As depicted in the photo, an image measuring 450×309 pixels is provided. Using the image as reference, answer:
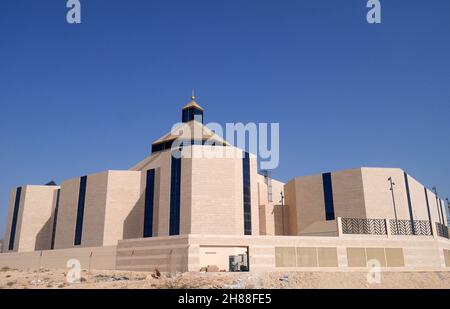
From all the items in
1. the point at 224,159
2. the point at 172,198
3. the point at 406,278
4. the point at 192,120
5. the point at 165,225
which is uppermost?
the point at 192,120

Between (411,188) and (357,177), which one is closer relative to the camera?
(357,177)

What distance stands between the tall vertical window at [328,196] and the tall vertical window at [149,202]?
2398 centimetres

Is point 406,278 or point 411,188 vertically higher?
point 411,188

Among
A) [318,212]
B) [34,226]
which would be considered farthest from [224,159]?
[34,226]

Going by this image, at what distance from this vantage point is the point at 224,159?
1913 inches

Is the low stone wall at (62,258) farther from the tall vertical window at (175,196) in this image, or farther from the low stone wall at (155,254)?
the tall vertical window at (175,196)

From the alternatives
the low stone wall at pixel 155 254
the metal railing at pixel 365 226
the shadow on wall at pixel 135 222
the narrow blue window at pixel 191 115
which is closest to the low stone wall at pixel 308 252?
the low stone wall at pixel 155 254

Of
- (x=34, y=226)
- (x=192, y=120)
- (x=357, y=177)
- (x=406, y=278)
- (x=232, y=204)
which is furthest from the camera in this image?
(x=192, y=120)

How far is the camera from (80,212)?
2227 inches

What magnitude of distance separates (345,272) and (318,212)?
1557 cm

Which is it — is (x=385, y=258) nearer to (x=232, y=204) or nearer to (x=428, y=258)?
(x=428, y=258)

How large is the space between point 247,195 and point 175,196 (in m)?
9.19

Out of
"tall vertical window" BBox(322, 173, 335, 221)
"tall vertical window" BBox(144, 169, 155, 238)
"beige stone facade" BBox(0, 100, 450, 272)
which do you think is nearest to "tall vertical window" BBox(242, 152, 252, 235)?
"beige stone facade" BBox(0, 100, 450, 272)

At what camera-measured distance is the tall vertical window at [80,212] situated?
55.3 metres
